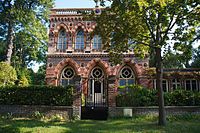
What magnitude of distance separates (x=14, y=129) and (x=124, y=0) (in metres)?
8.87

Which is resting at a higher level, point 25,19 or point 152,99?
point 25,19

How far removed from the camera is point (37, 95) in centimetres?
1638

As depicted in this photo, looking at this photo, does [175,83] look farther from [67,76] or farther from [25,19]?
[25,19]

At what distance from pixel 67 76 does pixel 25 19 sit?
8.04 m

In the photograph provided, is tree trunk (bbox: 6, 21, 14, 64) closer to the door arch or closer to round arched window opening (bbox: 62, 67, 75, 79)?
round arched window opening (bbox: 62, 67, 75, 79)

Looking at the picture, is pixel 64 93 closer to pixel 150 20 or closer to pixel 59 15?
pixel 150 20

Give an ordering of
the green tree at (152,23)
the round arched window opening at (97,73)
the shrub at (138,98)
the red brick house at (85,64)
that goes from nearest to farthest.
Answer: the green tree at (152,23)
the shrub at (138,98)
the red brick house at (85,64)
the round arched window opening at (97,73)

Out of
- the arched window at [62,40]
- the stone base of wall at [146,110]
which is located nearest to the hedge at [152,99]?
the stone base of wall at [146,110]

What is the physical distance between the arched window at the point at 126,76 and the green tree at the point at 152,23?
1183cm

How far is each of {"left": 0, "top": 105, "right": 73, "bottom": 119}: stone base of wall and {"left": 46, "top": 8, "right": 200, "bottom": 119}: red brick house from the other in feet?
29.6

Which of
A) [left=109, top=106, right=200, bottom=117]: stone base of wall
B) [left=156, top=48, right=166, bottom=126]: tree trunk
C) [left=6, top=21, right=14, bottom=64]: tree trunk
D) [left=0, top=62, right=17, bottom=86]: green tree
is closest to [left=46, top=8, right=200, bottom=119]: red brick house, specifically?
[left=6, top=21, right=14, bottom=64]: tree trunk

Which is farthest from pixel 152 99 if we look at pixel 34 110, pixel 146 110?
pixel 34 110

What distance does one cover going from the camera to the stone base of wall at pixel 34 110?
15.7m

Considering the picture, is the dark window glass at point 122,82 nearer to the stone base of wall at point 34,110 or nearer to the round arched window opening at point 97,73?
the round arched window opening at point 97,73
